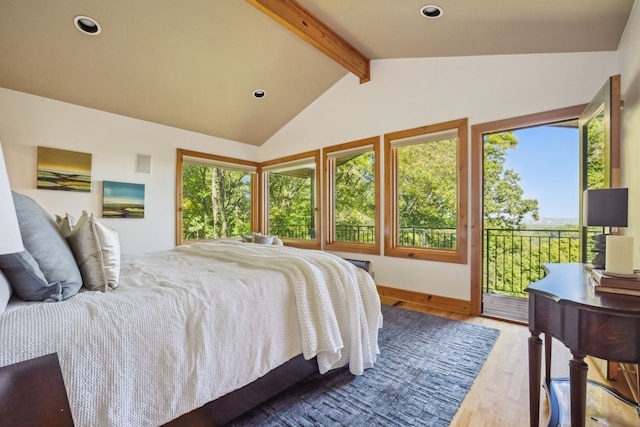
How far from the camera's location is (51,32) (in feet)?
8.37

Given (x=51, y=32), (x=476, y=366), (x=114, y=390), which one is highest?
(x=51, y=32)

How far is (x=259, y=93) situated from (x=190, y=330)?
358cm

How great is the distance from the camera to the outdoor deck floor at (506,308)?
297cm

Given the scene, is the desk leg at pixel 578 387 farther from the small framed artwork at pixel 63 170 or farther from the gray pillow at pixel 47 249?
the small framed artwork at pixel 63 170

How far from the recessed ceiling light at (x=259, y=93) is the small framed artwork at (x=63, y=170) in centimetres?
217

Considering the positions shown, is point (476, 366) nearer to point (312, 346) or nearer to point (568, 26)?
point (312, 346)

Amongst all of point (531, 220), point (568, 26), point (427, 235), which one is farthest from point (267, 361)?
point (531, 220)

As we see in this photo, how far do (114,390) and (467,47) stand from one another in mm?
3673

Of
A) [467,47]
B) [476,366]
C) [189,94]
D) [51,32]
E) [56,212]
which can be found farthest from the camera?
[189,94]

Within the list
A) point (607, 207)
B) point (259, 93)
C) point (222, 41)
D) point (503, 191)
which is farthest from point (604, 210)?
point (259, 93)

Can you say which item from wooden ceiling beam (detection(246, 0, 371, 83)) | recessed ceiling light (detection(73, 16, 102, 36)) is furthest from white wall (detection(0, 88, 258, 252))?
wooden ceiling beam (detection(246, 0, 371, 83))

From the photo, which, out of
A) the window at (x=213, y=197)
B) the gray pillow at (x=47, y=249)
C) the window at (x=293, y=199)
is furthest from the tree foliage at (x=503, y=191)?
the gray pillow at (x=47, y=249)

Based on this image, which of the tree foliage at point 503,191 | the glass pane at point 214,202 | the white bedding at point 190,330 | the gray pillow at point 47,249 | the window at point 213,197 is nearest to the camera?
the white bedding at point 190,330

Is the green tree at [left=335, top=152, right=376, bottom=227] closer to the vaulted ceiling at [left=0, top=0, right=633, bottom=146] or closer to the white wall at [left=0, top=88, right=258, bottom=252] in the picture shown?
the vaulted ceiling at [left=0, top=0, right=633, bottom=146]
